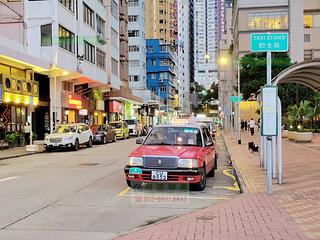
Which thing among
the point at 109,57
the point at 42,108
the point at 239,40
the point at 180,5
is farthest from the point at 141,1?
the point at 180,5

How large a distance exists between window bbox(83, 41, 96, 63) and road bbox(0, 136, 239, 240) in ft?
103

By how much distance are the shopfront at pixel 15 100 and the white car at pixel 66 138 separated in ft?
9.41

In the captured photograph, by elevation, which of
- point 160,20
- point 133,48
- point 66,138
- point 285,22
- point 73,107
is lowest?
point 66,138

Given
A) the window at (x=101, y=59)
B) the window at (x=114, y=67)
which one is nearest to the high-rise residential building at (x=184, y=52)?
the window at (x=114, y=67)

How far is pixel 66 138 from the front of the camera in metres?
27.8

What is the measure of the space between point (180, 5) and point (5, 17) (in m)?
147

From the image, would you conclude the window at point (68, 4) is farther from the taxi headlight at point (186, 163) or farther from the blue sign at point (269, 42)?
the taxi headlight at point (186, 163)

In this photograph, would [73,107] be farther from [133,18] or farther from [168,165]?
[133,18]

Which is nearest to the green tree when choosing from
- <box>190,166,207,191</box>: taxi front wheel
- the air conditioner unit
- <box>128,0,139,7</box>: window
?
the air conditioner unit

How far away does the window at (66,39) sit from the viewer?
38125 mm

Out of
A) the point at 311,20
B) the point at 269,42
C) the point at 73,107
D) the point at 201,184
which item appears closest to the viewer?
the point at 269,42

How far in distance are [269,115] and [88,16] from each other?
3872cm

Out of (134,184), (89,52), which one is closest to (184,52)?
(89,52)

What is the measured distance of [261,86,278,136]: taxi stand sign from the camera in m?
10.9
